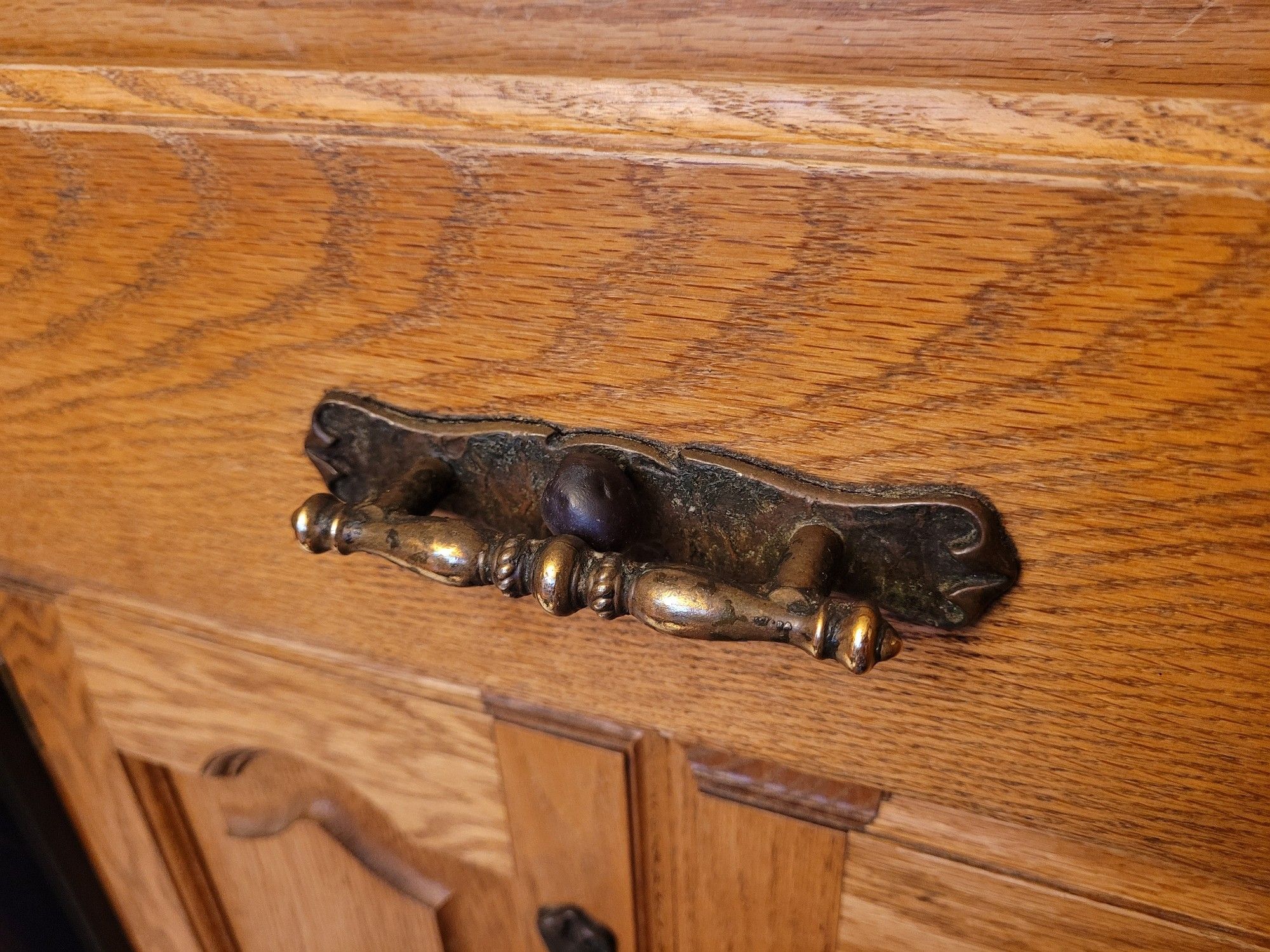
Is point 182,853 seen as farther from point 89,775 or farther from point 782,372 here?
point 782,372

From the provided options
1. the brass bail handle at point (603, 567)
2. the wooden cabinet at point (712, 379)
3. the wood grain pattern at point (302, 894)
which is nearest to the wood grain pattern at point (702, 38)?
the wooden cabinet at point (712, 379)

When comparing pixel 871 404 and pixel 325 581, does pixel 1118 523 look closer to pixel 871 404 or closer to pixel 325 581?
pixel 871 404

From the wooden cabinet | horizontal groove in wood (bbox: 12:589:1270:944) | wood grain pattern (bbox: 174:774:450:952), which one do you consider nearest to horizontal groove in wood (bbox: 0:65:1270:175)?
the wooden cabinet

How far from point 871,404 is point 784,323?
0.03m

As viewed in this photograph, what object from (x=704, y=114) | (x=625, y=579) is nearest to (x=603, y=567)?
(x=625, y=579)

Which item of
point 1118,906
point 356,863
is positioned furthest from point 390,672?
point 1118,906

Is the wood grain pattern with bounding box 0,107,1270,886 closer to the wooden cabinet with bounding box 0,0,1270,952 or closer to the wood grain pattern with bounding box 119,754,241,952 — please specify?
the wooden cabinet with bounding box 0,0,1270,952

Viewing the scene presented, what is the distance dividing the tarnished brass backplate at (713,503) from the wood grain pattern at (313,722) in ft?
0.37

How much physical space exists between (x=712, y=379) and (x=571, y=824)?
207 millimetres

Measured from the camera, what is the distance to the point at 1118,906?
0.93 ft

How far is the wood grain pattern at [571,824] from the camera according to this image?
0.35m

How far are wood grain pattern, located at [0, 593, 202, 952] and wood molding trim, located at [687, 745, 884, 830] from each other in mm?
308

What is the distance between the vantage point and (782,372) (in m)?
0.23

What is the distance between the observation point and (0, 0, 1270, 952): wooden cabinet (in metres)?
0.20
